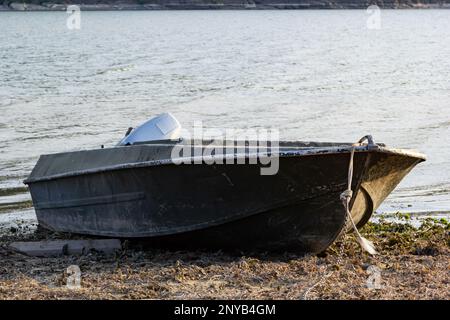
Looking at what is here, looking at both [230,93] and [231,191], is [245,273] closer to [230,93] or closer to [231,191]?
[231,191]

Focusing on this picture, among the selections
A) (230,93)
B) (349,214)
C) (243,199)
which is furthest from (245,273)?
(230,93)

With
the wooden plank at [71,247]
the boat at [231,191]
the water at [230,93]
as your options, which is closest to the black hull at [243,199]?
the boat at [231,191]

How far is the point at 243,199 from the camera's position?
30.7 feet

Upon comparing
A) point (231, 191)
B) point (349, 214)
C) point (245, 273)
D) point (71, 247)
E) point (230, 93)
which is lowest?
point (230, 93)

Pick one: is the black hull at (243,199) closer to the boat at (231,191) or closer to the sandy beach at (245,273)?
the boat at (231,191)

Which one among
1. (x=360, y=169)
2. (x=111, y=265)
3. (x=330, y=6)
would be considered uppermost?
(x=360, y=169)

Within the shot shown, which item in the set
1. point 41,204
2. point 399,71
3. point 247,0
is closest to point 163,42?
point 399,71

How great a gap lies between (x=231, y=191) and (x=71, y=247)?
7.30 feet

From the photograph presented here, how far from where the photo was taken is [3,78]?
32.3 meters

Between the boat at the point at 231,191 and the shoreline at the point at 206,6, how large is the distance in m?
98.9

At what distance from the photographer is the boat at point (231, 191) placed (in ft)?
29.4

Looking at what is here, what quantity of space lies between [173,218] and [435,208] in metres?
5.07

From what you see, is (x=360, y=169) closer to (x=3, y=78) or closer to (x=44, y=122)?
(x=44, y=122)

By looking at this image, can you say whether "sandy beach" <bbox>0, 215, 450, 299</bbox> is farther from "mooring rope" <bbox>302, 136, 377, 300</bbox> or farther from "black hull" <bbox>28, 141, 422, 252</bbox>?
"black hull" <bbox>28, 141, 422, 252</bbox>
